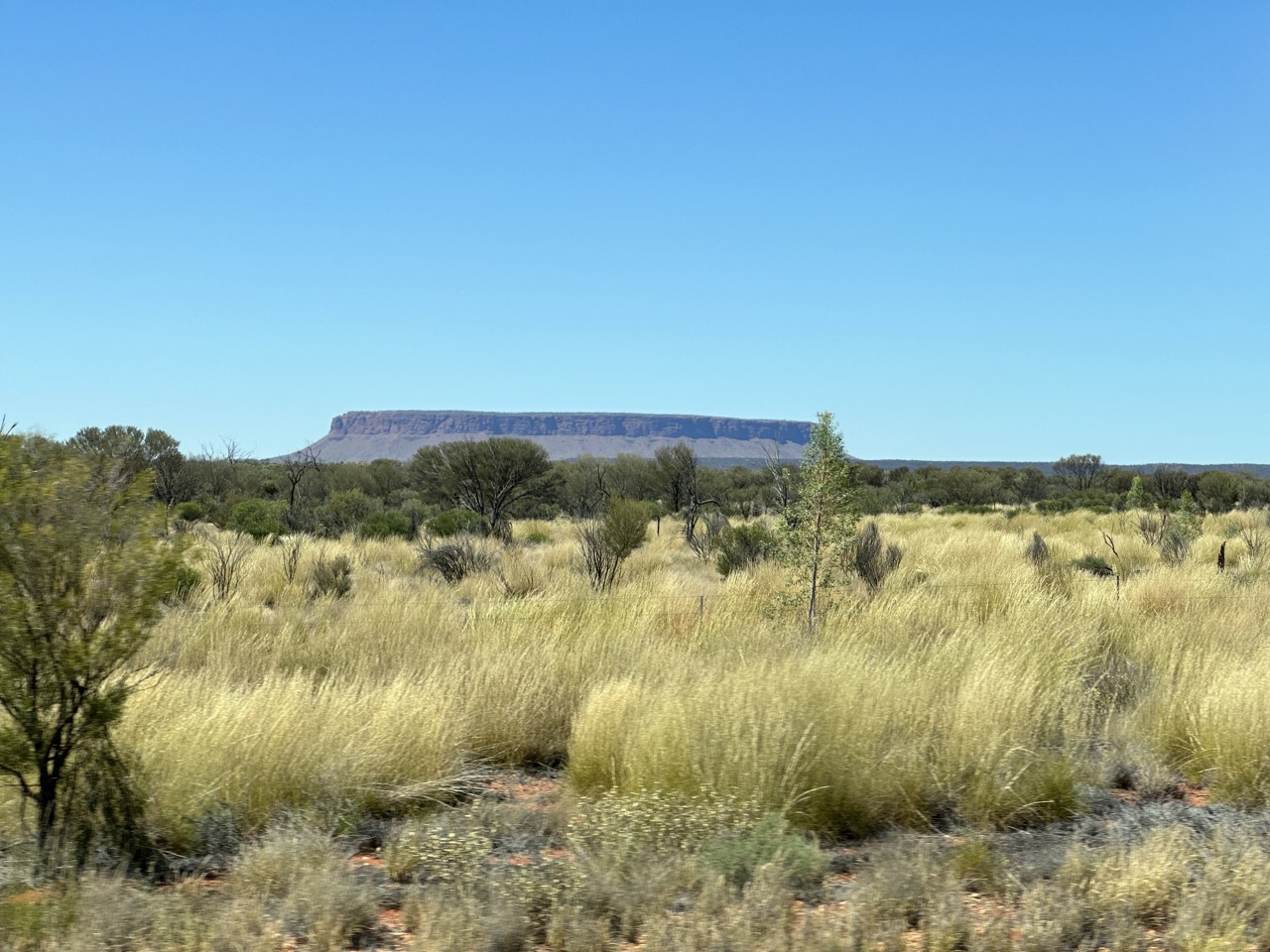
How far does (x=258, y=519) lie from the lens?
86.9 ft

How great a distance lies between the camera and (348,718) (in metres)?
6.50

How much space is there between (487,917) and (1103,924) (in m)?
2.55

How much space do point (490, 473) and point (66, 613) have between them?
2965cm

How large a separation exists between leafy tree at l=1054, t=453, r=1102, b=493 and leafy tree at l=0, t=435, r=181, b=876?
64.8 m

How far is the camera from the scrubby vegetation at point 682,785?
433cm

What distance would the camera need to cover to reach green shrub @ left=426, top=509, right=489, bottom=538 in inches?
1015

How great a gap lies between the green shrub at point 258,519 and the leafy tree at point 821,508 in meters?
16.0

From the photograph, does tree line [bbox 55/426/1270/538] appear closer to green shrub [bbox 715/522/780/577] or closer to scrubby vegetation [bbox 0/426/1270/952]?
green shrub [bbox 715/522/780/577]

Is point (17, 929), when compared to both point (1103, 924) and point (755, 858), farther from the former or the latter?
point (1103, 924)

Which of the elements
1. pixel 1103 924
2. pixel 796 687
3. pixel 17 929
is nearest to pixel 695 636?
pixel 796 687

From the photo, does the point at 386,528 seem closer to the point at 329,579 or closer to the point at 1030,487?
the point at 329,579

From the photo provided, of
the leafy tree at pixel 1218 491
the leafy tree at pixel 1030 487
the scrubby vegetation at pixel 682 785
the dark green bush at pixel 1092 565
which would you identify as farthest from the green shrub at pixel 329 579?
the leafy tree at pixel 1030 487

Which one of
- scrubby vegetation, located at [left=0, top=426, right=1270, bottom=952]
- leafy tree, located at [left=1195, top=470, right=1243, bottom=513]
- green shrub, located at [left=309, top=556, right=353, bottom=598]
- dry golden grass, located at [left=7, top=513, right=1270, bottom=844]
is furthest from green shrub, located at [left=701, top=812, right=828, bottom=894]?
leafy tree, located at [left=1195, top=470, right=1243, bottom=513]

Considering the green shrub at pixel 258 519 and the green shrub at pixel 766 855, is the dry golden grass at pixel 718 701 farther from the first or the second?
the green shrub at pixel 258 519
